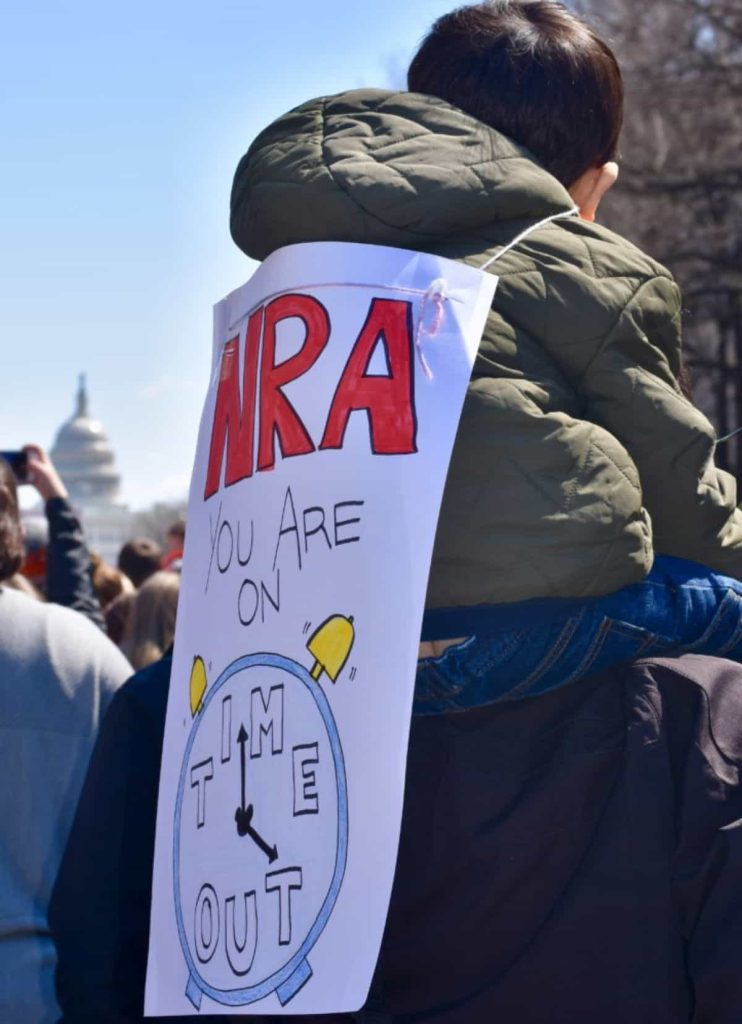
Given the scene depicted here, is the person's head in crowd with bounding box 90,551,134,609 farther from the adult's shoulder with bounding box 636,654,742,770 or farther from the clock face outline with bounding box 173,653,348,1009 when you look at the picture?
the adult's shoulder with bounding box 636,654,742,770

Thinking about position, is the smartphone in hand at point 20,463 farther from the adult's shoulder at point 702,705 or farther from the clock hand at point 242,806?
the adult's shoulder at point 702,705

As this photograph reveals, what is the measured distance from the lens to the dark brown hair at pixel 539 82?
1.79m

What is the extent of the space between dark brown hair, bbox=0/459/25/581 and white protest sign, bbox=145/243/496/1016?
1.54m

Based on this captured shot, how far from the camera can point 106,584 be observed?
7.73 m

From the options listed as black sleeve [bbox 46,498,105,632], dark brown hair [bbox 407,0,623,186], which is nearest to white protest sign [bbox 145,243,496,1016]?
dark brown hair [bbox 407,0,623,186]

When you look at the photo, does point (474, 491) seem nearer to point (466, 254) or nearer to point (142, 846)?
point (466, 254)

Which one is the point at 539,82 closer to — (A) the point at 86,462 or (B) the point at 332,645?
(B) the point at 332,645

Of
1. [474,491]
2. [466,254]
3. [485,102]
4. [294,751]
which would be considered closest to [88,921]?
[294,751]

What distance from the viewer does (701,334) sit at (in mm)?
19188

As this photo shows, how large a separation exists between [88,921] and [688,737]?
76 centimetres

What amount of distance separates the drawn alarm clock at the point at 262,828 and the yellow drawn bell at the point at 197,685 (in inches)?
0.7

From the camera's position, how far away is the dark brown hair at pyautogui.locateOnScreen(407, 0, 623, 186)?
1790 mm

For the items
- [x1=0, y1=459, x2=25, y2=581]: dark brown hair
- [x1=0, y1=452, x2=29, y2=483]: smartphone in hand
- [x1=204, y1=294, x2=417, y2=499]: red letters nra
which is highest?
[x1=204, y1=294, x2=417, y2=499]: red letters nra

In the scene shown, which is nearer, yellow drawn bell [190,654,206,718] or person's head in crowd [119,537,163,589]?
yellow drawn bell [190,654,206,718]
